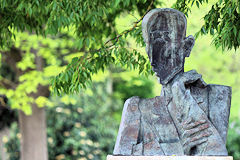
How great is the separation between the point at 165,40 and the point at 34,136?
7.56m

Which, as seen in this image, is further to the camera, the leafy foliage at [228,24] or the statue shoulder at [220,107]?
the leafy foliage at [228,24]

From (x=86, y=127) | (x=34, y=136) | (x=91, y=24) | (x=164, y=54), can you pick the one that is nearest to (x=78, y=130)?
(x=86, y=127)

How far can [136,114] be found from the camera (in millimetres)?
4793

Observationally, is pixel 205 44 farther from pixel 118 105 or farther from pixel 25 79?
pixel 25 79

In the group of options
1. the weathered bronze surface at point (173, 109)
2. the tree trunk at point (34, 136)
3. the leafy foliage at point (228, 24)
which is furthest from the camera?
the tree trunk at point (34, 136)

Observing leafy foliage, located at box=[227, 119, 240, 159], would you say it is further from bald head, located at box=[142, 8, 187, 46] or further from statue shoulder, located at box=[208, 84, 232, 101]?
bald head, located at box=[142, 8, 187, 46]

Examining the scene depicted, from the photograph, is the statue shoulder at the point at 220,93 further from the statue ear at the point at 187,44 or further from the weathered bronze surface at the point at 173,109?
the statue ear at the point at 187,44

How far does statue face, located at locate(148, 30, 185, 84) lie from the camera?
15.6 feet

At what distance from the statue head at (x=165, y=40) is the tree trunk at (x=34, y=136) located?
7434mm

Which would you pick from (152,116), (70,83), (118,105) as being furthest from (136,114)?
(118,105)

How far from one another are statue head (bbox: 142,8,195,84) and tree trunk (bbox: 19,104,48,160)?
743cm

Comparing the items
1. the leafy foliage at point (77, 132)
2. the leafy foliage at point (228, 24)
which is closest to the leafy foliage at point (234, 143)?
the leafy foliage at point (77, 132)

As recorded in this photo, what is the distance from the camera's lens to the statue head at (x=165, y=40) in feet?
15.6

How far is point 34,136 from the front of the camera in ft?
38.0
